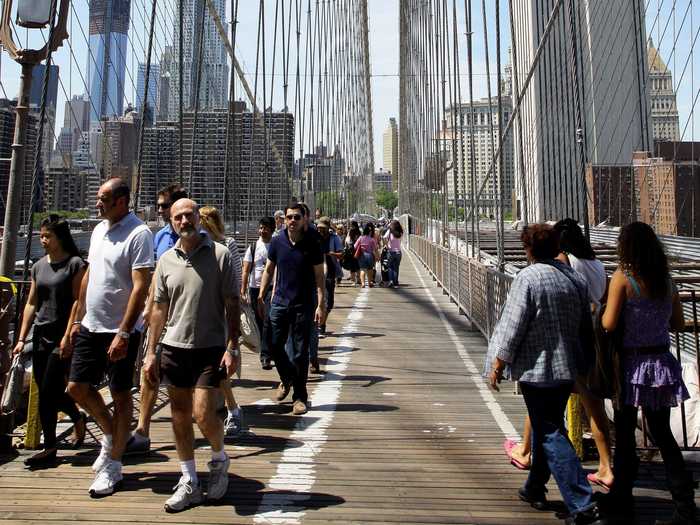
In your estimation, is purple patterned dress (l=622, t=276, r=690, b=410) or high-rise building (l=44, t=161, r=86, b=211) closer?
purple patterned dress (l=622, t=276, r=690, b=410)

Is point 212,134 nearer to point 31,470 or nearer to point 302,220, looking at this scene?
point 302,220

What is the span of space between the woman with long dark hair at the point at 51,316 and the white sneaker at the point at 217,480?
93cm

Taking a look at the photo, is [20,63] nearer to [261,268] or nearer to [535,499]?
[261,268]

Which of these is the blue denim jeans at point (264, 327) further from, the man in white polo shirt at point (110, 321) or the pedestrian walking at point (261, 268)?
the man in white polo shirt at point (110, 321)

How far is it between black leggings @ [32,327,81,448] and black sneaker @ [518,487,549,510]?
217cm

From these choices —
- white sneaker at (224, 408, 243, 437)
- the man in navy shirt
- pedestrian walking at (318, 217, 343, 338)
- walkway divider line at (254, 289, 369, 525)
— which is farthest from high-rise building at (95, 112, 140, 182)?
white sneaker at (224, 408, 243, 437)

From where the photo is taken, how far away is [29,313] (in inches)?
130

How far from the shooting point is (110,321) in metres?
2.96

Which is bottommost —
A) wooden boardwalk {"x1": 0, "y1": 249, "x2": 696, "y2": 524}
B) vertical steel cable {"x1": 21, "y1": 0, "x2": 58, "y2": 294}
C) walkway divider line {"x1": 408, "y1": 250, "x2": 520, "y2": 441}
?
walkway divider line {"x1": 408, "y1": 250, "x2": 520, "y2": 441}

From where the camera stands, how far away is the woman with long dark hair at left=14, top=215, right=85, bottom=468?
126 inches

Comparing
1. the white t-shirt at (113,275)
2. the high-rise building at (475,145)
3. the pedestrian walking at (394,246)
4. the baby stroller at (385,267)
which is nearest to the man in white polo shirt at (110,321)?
the white t-shirt at (113,275)

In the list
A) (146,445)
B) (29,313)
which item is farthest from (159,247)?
(146,445)

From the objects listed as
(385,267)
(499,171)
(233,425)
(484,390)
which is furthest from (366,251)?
(233,425)

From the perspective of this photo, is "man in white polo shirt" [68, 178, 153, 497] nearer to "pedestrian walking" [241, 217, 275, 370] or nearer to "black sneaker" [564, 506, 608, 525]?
"black sneaker" [564, 506, 608, 525]
